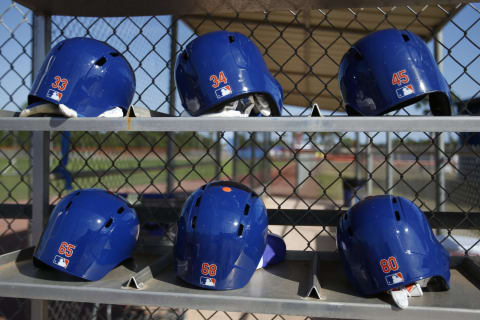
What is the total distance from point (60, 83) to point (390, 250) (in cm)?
156

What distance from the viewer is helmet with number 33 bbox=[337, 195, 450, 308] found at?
61.7 inches

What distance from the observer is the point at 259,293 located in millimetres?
1605

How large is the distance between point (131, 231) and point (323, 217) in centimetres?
106

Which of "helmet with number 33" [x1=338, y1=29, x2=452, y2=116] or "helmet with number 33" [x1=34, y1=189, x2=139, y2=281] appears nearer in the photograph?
"helmet with number 33" [x1=338, y1=29, x2=452, y2=116]

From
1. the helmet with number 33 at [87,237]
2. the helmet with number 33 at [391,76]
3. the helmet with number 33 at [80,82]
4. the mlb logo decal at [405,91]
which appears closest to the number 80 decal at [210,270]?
the helmet with number 33 at [87,237]

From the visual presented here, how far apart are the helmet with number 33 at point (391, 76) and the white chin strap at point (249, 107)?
37cm

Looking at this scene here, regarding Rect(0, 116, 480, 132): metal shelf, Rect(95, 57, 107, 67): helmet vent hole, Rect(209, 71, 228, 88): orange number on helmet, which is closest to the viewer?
Rect(0, 116, 480, 132): metal shelf

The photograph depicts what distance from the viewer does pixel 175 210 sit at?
90.9 inches

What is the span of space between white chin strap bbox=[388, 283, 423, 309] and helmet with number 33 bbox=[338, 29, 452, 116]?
2.34 ft

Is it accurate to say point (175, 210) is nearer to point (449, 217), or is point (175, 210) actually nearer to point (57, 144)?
point (449, 217)

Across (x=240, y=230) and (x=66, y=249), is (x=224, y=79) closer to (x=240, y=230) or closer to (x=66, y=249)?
(x=240, y=230)

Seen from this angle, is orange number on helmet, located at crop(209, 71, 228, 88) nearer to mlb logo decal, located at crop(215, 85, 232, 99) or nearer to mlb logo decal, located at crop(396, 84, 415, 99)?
mlb logo decal, located at crop(215, 85, 232, 99)

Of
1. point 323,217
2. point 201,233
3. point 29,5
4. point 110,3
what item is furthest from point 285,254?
point 29,5

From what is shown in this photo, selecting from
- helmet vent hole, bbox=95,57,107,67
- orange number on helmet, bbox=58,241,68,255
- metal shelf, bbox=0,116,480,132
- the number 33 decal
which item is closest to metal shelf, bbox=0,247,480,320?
orange number on helmet, bbox=58,241,68,255
